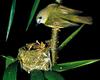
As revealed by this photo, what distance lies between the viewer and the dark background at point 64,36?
3.93 feet

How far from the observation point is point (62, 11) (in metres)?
0.78

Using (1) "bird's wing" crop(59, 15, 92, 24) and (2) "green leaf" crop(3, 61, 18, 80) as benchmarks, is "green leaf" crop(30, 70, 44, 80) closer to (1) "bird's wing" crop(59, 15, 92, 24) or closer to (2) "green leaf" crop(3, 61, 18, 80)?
(2) "green leaf" crop(3, 61, 18, 80)

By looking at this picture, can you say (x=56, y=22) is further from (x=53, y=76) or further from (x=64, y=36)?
(x=64, y=36)

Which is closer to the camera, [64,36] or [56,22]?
[56,22]

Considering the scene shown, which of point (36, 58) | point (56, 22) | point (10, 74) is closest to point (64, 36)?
point (36, 58)

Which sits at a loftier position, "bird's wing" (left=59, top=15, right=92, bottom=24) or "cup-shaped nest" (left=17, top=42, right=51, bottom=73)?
"bird's wing" (left=59, top=15, right=92, bottom=24)

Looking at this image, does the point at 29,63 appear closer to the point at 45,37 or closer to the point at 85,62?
the point at 85,62

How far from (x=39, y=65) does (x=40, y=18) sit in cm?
18

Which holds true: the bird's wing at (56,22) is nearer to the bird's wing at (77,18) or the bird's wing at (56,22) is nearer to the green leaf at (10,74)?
the bird's wing at (77,18)

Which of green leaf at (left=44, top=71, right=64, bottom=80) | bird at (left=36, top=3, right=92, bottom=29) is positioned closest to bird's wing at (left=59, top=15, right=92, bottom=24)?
bird at (left=36, top=3, right=92, bottom=29)

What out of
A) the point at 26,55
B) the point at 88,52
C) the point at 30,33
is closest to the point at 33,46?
the point at 26,55

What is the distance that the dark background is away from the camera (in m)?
1.20

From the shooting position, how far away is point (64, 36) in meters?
1.38

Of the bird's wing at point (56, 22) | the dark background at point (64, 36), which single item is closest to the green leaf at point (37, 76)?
the bird's wing at point (56, 22)
